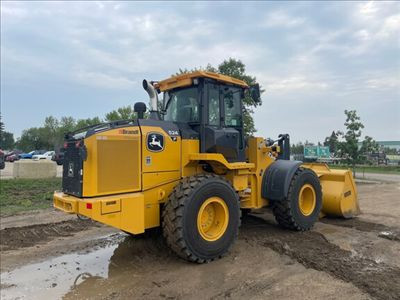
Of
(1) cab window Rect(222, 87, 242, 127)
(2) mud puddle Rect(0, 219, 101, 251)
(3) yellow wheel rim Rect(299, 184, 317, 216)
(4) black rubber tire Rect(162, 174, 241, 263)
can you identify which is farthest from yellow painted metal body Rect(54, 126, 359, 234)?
(2) mud puddle Rect(0, 219, 101, 251)

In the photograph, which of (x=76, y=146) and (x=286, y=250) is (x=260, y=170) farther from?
(x=76, y=146)

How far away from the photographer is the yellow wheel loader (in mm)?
5133

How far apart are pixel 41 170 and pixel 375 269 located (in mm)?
16583

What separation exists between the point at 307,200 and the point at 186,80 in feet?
12.0

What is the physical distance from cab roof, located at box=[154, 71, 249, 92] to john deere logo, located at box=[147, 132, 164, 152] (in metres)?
1.25

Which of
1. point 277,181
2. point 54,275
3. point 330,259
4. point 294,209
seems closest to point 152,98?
point 277,181

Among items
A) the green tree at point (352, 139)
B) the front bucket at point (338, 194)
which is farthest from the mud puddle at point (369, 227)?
the green tree at point (352, 139)

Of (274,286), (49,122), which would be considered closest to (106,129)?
(274,286)

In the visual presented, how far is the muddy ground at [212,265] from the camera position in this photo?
182 inches

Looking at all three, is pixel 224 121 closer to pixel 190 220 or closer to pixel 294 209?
pixel 190 220

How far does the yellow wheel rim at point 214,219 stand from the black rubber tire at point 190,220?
72mm

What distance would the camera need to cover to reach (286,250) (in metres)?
6.03

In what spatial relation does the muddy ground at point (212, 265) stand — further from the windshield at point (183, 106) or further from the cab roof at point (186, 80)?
the cab roof at point (186, 80)

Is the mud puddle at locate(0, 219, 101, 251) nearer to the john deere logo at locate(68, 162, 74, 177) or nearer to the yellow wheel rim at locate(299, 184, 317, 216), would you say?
the john deere logo at locate(68, 162, 74, 177)
